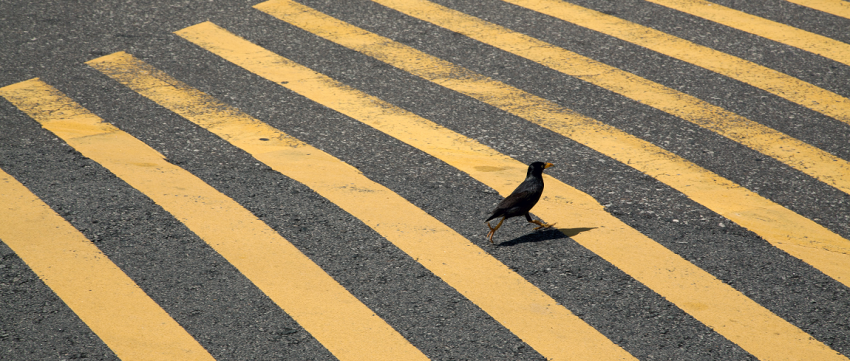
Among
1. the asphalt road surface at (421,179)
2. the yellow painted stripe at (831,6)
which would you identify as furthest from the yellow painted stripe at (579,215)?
the yellow painted stripe at (831,6)

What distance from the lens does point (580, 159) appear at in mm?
5633

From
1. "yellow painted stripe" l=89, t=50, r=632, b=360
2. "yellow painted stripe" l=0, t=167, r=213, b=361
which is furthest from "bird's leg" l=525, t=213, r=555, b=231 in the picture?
"yellow painted stripe" l=0, t=167, r=213, b=361

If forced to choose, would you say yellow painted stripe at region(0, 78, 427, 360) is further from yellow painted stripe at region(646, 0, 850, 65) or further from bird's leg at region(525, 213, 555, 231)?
yellow painted stripe at region(646, 0, 850, 65)

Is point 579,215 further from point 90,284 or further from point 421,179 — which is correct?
point 90,284

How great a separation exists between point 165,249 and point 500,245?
205cm

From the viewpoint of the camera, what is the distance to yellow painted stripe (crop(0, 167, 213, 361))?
3639 mm

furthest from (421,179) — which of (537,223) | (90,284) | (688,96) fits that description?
(688,96)

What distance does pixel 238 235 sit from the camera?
4.62 metres

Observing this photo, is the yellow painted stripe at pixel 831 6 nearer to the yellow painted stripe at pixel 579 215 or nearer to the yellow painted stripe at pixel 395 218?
the yellow painted stripe at pixel 579 215

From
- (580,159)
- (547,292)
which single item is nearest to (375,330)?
(547,292)

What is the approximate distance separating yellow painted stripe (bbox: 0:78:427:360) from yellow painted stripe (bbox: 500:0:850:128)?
3090 millimetres

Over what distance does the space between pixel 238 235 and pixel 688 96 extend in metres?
4.18

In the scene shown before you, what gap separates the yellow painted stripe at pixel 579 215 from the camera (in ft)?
12.5

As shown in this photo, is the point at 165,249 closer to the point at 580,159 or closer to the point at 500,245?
the point at 500,245
